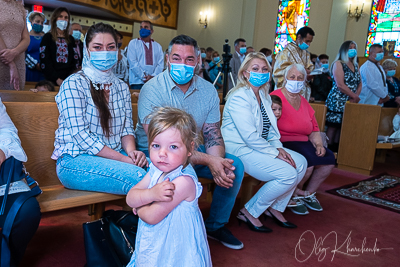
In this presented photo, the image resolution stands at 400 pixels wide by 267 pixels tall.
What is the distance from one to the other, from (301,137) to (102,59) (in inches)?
74.6

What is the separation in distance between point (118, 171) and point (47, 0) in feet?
32.3

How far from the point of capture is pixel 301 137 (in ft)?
11.0

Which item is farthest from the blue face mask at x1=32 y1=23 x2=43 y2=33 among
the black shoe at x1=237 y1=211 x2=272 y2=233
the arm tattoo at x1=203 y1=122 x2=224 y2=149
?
the black shoe at x1=237 y1=211 x2=272 y2=233

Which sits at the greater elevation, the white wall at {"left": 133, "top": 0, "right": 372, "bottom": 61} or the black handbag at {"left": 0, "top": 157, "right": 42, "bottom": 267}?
the white wall at {"left": 133, "top": 0, "right": 372, "bottom": 61}

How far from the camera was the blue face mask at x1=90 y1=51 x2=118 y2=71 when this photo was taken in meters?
2.18

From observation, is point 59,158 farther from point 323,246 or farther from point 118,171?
point 323,246

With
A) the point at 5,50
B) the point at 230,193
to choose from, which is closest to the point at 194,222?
the point at 230,193

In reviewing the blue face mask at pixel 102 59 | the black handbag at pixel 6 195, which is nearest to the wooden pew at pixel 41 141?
the black handbag at pixel 6 195

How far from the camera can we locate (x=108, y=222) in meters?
1.91

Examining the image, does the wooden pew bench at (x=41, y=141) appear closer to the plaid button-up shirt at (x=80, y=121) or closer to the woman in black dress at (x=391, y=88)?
the plaid button-up shirt at (x=80, y=121)

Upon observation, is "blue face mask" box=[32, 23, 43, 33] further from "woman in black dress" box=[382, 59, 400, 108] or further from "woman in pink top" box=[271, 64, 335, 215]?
"woman in black dress" box=[382, 59, 400, 108]

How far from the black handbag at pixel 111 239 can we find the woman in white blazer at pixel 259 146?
3.61 ft

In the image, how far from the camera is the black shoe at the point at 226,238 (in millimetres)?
2408

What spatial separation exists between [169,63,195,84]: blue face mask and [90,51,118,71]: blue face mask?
35 centimetres
